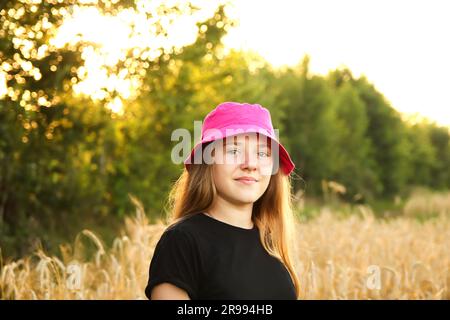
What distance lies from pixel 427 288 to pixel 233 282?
343cm

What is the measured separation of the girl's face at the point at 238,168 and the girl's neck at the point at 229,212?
2 cm

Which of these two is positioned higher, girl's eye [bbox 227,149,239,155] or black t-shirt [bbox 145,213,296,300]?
girl's eye [bbox 227,149,239,155]

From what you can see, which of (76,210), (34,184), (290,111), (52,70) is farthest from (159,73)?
(290,111)

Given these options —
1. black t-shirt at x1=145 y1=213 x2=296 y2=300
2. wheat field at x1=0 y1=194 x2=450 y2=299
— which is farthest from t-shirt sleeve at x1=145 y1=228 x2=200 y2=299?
wheat field at x1=0 y1=194 x2=450 y2=299

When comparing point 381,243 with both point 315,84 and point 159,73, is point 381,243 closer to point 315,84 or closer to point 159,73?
point 159,73

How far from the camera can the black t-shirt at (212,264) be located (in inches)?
64.9

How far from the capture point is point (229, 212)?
1867mm

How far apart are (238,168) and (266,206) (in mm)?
292

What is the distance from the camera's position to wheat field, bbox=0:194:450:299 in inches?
144

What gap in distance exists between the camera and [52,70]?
5.34 meters

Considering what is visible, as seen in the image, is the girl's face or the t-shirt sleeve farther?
the girl's face

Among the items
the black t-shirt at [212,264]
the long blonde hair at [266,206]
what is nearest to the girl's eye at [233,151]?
the long blonde hair at [266,206]

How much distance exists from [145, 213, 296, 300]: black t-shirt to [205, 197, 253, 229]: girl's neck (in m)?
0.04

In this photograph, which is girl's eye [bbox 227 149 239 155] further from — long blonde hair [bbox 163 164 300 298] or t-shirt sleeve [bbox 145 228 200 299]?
t-shirt sleeve [bbox 145 228 200 299]
